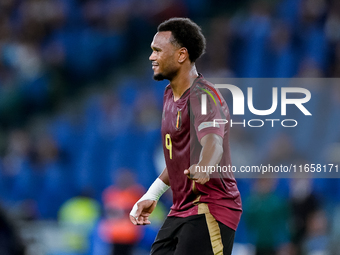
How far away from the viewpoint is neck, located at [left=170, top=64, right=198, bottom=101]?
379 cm

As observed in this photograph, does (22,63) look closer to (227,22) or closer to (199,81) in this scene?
Answer: (227,22)

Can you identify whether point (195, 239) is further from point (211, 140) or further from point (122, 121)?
point (122, 121)

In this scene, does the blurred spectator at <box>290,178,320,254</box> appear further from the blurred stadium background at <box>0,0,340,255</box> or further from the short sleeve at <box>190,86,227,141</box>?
the short sleeve at <box>190,86,227,141</box>

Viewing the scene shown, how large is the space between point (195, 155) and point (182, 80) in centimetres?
53

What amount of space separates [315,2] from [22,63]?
5.04m

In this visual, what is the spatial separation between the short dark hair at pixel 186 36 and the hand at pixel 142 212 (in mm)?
1074

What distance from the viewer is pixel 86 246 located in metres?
7.98

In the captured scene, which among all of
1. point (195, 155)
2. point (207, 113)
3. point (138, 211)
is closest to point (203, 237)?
point (195, 155)

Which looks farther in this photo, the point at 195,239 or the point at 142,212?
the point at 142,212

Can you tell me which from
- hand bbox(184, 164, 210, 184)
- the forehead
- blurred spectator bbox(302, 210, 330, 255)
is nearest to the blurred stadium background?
blurred spectator bbox(302, 210, 330, 255)

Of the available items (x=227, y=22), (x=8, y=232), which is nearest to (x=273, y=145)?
(x=227, y=22)

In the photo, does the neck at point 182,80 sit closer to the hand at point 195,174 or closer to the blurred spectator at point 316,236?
the hand at point 195,174

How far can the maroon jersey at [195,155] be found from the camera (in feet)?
11.8

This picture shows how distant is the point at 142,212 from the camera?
4.02 m
